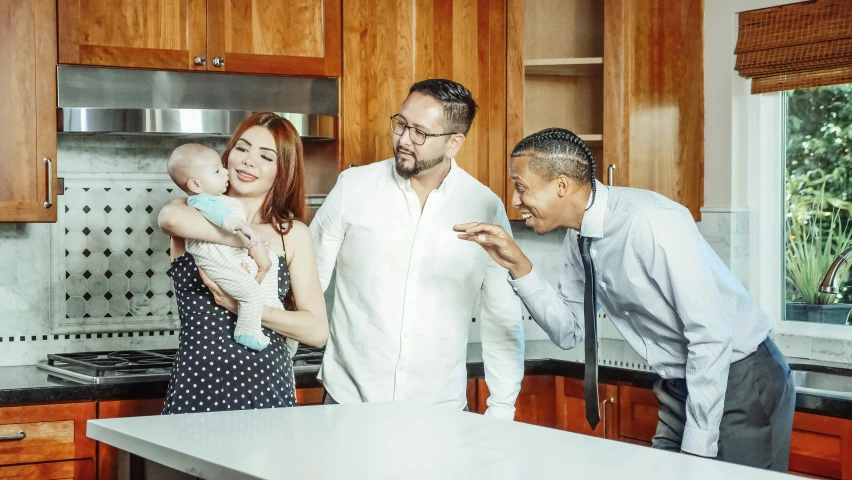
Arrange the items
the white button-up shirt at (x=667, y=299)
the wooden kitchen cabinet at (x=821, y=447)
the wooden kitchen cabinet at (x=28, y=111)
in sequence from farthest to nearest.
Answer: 1. the wooden kitchen cabinet at (x=28, y=111)
2. the wooden kitchen cabinet at (x=821, y=447)
3. the white button-up shirt at (x=667, y=299)

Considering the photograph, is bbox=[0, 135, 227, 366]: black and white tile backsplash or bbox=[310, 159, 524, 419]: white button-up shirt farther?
bbox=[0, 135, 227, 366]: black and white tile backsplash

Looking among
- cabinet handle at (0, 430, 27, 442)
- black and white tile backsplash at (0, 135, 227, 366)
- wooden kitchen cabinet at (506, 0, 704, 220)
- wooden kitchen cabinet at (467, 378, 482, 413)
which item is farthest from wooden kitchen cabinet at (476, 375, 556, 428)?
cabinet handle at (0, 430, 27, 442)

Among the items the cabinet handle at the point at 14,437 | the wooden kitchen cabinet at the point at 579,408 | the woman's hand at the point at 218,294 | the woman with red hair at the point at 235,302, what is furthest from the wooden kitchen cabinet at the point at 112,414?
the wooden kitchen cabinet at the point at 579,408

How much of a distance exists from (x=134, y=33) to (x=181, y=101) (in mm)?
251

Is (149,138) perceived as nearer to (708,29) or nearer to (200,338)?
(200,338)

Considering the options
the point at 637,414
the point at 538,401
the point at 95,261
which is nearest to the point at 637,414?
the point at 637,414

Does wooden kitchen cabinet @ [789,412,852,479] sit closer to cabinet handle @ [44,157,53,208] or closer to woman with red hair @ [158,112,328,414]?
woman with red hair @ [158,112,328,414]

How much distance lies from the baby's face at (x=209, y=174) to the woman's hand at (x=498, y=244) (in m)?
0.54

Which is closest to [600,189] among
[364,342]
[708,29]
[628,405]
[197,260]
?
[364,342]

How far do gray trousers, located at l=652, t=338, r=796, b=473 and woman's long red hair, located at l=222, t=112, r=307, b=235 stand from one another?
948mm

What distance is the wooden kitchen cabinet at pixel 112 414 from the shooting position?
111 inches

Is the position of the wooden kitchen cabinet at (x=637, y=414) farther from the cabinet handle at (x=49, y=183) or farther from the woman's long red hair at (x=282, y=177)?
the cabinet handle at (x=49, y=183)

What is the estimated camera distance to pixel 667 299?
7.05ft

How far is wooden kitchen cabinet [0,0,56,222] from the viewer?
295cm
